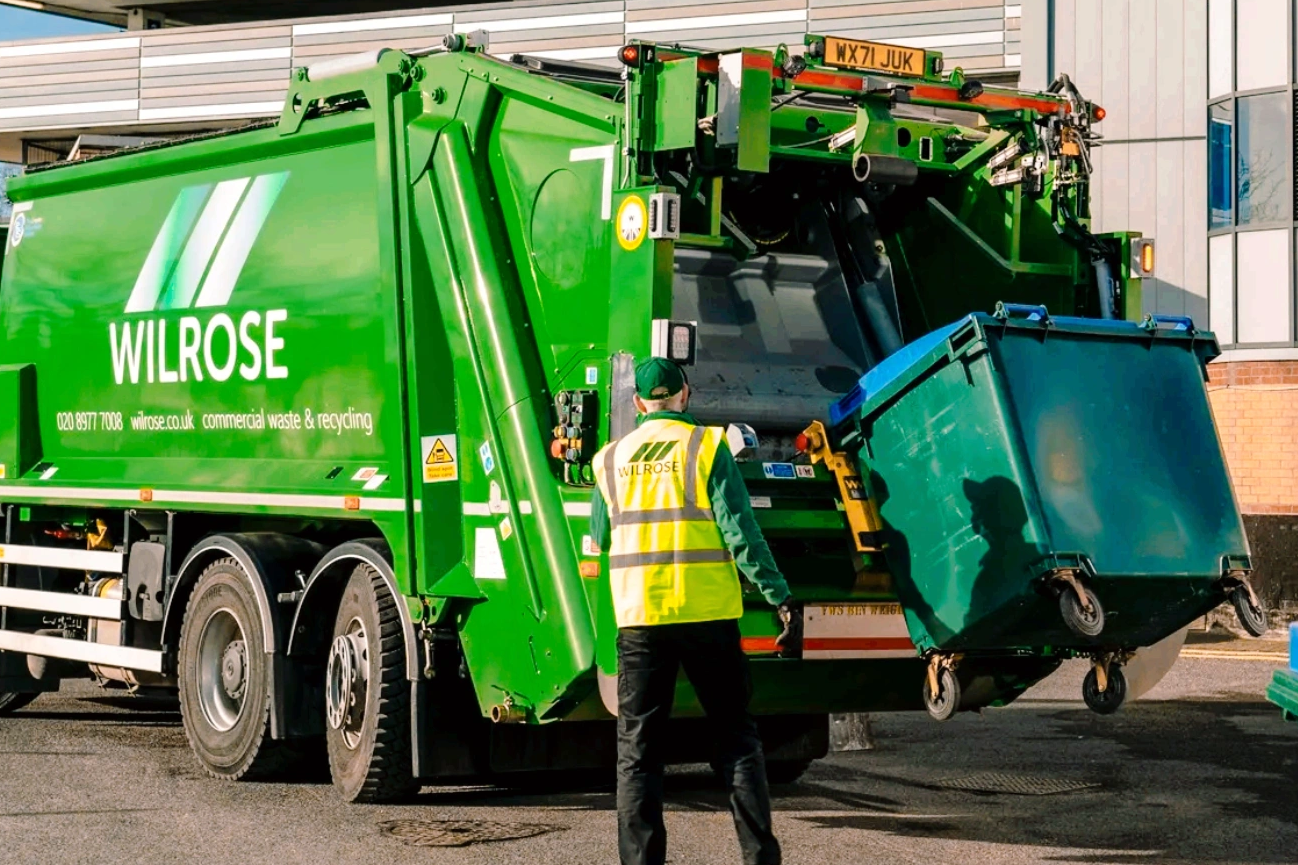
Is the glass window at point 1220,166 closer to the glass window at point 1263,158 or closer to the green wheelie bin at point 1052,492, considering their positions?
the glass window at point 1263,158

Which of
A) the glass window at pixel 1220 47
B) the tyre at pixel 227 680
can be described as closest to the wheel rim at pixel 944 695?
the tyre at pixel 227 680

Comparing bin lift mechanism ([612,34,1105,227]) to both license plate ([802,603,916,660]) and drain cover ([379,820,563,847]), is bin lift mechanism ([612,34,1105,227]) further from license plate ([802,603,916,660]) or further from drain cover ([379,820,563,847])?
drain cover ([379,820,563,847])

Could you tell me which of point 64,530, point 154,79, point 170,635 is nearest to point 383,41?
point 154,79

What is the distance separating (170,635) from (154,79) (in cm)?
1676

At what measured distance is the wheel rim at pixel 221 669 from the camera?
8992 millimetres

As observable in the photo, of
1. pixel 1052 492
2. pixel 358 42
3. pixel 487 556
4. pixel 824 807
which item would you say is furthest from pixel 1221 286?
pixel 1052 492

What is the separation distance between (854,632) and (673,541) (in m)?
1.22

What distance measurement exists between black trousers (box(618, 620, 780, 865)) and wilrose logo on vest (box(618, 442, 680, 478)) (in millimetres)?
482

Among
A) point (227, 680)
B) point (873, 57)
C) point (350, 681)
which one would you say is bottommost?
point (227, 680)

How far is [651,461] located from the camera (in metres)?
6.43

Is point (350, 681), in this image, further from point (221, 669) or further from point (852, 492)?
point (852, 492)

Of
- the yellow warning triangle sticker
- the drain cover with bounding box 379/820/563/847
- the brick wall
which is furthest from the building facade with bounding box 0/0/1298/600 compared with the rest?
the yellow warning triangle sticker

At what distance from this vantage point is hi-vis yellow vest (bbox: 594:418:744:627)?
6.36 meters

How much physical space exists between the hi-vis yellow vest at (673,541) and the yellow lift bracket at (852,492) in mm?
836
